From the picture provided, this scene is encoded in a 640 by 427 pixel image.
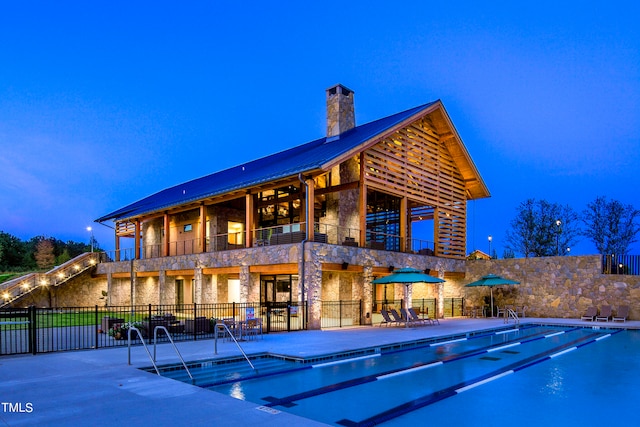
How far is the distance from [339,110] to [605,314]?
663 inches

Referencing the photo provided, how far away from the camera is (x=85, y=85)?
134125 mm

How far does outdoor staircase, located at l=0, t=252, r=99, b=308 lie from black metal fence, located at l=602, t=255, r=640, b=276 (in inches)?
1234

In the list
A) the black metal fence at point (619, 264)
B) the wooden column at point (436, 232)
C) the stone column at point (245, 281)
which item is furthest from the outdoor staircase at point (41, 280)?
the black metal fence at point (619, 264)

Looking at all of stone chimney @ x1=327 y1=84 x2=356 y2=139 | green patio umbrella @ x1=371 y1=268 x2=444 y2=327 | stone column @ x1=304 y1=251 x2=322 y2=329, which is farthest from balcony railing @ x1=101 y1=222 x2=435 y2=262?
stone chimney @ x1=327 y1=84 x2=356 y2=139

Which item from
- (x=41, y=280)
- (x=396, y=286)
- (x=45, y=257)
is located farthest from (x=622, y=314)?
(x=45, y=257)

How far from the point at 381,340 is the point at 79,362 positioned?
27.8 ft

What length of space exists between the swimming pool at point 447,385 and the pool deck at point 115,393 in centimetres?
84

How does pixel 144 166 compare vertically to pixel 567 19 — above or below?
below

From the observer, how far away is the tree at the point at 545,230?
42719 mm

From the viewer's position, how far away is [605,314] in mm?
22844

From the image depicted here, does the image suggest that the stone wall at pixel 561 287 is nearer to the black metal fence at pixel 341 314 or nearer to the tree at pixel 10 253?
the black metal fence at pixel 341 314

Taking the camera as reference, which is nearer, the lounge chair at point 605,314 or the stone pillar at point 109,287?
the lounge chair at point 605,314

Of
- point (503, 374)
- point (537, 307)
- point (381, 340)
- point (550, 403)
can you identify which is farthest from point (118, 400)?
point (537, 307)

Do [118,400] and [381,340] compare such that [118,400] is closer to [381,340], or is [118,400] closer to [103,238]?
[381,340]
